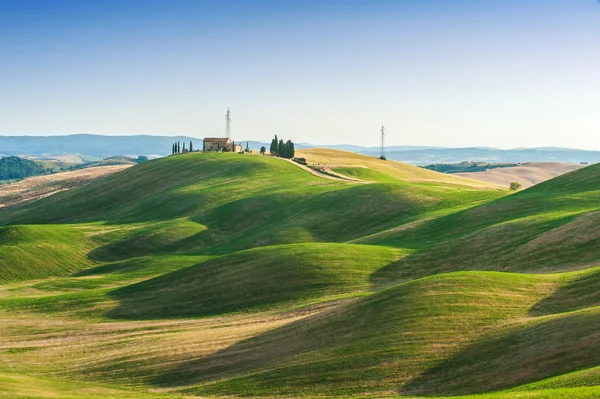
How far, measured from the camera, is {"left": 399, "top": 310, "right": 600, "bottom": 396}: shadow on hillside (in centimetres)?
3341

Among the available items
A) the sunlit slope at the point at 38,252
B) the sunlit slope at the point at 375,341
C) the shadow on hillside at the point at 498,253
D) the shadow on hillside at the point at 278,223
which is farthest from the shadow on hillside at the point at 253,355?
the sunlit slope at the point at 38,252

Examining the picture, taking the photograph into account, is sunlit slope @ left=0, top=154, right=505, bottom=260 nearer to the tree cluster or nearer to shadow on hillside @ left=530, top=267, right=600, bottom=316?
the tree cluster

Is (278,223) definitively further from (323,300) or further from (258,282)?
(323,300)

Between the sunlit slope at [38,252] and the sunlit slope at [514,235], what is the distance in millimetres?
46714

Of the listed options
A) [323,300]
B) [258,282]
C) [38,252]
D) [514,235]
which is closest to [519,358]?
[323,300]

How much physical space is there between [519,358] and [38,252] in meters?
78.5

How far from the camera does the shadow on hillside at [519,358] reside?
110 ft

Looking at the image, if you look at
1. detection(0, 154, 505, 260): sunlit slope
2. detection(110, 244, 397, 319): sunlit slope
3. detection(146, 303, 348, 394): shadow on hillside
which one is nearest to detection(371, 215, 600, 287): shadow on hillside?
detection(110, 244, 397, 319): sunlit slope

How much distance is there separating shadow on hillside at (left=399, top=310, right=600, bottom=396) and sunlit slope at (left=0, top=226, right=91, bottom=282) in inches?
2674

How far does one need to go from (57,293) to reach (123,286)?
8932 millimetres

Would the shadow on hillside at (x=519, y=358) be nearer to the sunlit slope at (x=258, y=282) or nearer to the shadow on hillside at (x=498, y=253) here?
the shadow on hillside at (x=498, y=253)

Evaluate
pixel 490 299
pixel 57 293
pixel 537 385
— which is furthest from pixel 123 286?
pixel 537 385

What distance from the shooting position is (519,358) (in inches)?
1398

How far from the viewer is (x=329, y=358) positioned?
131 feet
